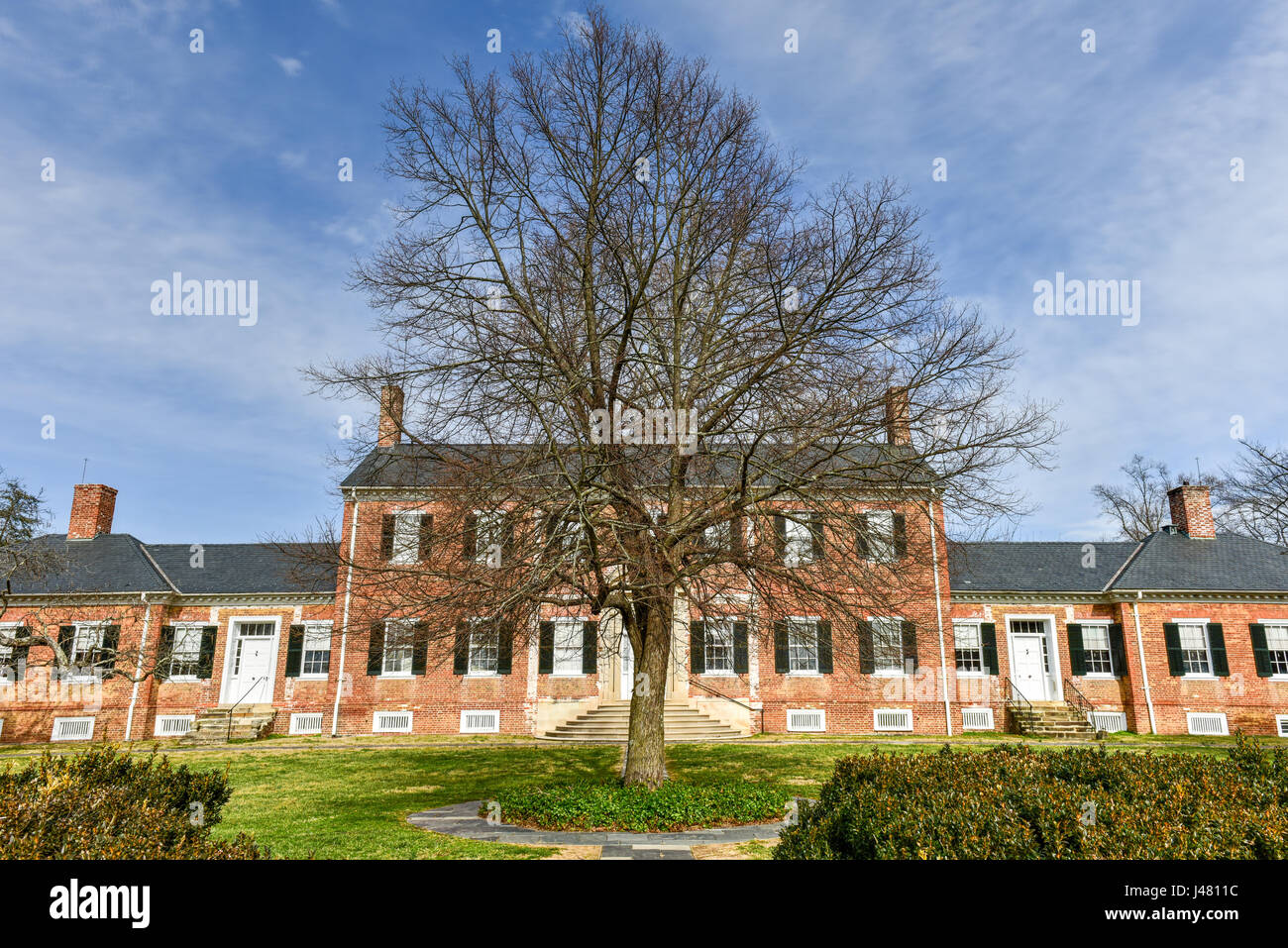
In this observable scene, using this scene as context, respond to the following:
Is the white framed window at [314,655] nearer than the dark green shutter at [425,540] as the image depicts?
No

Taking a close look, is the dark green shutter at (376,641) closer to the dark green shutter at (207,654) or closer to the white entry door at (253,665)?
the white entry door at (253,665)

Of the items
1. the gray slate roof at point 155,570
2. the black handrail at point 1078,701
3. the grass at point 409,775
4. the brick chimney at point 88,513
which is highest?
the brick chimney at point 88,513

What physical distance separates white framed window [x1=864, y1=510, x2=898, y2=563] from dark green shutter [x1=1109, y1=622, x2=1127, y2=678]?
17078mm

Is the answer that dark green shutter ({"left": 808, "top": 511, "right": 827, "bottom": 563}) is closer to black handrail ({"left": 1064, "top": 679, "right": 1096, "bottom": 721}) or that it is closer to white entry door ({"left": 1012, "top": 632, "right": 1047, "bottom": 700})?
white entry door ({"left": 1012, "top": 632, "right": 1047, "bottom": 700})

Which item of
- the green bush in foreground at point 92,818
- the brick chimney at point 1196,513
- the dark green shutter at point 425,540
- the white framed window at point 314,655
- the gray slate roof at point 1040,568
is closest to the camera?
the green bush in foreground at point 92,818

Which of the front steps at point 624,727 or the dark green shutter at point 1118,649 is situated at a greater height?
the dark green shutter at point 1118,649

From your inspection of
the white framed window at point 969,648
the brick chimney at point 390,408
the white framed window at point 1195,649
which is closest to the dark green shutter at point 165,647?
the brick chimney at point 390,408

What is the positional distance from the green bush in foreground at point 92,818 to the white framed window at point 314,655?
1937 centimetres

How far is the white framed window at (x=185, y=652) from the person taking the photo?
24.2m

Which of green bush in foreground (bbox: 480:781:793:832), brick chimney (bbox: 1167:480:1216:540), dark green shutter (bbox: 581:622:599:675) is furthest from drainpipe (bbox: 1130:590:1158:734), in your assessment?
green bush in foreground (bbox: 480:781:793:832)

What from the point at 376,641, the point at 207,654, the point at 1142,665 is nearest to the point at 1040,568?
the point at 1142,665

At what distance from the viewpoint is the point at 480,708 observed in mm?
22828
